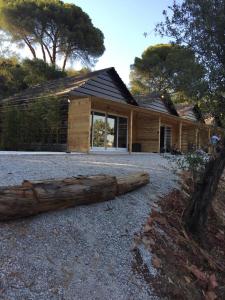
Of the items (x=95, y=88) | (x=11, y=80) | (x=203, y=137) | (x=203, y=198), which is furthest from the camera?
(x=11, y=80)

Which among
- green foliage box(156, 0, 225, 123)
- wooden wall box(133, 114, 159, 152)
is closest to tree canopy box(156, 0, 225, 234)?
green foliage box(156, 0, 225, 123)

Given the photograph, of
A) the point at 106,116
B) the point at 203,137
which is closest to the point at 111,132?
the point at 106,116

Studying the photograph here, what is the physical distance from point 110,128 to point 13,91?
1309 cm

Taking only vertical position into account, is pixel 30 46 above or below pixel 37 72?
above

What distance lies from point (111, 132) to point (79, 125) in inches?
153

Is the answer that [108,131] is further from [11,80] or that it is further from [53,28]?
[53,28]

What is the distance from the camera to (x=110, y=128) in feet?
63.1

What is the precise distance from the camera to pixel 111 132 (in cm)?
1933

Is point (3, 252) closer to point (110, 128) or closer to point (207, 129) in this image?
point (207, 129)

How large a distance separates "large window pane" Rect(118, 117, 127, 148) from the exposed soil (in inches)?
549

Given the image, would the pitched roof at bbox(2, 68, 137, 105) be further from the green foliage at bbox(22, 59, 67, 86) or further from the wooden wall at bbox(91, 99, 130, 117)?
the green foliage at bbox(22, 59, 67, 86)

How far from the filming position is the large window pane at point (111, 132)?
1900cm

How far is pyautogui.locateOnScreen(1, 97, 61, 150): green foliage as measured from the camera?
1705 centimetres

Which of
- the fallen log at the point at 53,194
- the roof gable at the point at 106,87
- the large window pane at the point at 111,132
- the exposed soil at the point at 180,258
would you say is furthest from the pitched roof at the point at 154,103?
the fallen log at the point at 53,194
